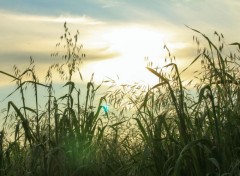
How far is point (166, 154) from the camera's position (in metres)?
3.37

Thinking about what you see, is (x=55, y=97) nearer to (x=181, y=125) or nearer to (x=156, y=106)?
(x=156, y=106)

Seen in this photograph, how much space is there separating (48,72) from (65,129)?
40.7 inches

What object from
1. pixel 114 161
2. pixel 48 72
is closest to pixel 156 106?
pixel 114 161

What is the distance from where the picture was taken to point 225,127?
3227 millimetres

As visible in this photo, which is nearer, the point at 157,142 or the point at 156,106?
the point at 157,142

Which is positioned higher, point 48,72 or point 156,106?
point 48,72

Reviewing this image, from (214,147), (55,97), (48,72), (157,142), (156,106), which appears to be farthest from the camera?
(48,72)

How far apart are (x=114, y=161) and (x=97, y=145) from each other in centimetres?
19

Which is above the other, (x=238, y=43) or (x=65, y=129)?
(x=238, y=43)

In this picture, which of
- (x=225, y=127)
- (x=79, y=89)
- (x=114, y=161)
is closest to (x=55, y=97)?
(x=79, y=89)

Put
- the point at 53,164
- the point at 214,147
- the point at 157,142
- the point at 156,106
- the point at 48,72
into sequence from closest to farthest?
the point at 214,147, the point at 157,142, the point at 53,164, the point at 156,106, the point at 48,72

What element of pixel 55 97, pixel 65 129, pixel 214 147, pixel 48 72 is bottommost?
pixel 214 147

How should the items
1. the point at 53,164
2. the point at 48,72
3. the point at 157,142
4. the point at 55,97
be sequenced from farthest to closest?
1. the point at 48,72
2. the point at 55,97
3. the point at 53,164
4. the point at 157,142

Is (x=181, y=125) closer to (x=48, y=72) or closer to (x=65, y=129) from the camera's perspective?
(x=65, y=129)
